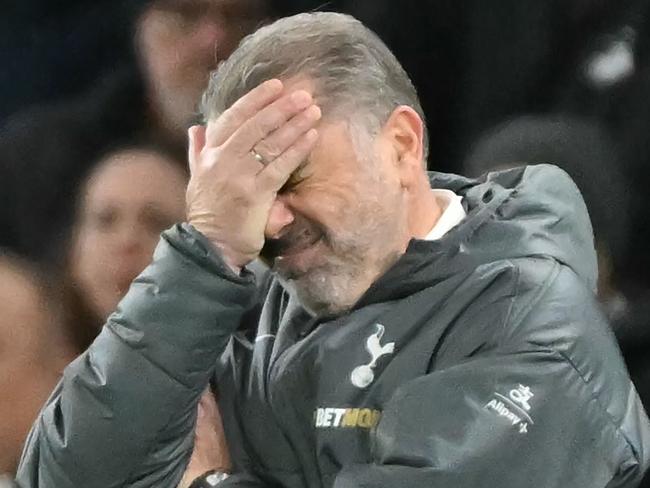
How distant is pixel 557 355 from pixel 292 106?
10.7 inches

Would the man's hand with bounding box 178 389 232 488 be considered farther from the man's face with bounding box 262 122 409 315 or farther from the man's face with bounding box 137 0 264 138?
the man's face with bounding box 137 0 264 138

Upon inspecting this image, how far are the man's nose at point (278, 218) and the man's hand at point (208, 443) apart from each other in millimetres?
184

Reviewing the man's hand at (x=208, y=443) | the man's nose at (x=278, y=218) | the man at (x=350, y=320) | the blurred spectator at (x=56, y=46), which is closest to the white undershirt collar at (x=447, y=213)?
the man at (x=350, y=320)

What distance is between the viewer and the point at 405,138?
0.86 meters

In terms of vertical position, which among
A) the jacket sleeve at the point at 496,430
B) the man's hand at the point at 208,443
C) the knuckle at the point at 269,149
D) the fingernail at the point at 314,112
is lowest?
the man's hand at the point at 208,443

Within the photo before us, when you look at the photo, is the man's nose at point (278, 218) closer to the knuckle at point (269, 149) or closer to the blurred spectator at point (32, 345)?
the knuckle at point (269, 149)

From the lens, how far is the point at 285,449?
2.94 feet

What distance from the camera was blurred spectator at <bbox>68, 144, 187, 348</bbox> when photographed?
110 cm

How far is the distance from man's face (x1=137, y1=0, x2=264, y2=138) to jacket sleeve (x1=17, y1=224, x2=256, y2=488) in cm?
33

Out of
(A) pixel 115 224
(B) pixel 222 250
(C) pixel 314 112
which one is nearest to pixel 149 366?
(B) pixel 222 250

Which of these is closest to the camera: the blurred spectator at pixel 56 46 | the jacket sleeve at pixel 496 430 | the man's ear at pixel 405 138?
the jacket sleeve at pixel 496 430

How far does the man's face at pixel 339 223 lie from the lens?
819 millimetres

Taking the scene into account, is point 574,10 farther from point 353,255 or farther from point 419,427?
point 419,427

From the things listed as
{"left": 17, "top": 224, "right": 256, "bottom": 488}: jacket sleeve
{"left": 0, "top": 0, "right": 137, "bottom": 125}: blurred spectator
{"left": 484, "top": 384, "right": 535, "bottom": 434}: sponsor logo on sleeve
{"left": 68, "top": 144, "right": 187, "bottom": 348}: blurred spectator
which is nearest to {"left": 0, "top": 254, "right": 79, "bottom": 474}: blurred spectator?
{"left": 68, "top": 144, "right": 187, "bottom": 348}: blurred spectator
